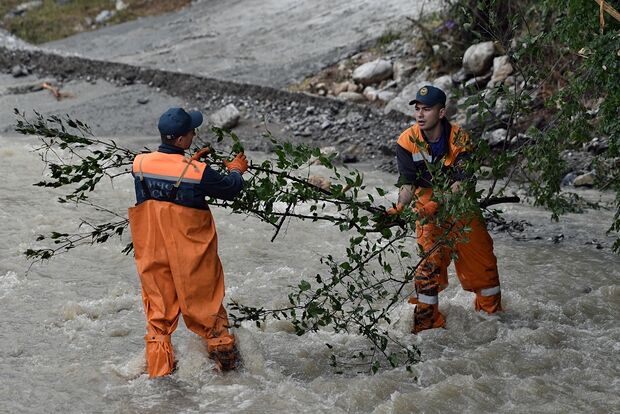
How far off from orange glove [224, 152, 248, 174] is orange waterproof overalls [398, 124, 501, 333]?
1201mm

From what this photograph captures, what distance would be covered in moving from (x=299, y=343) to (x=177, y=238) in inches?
59.2

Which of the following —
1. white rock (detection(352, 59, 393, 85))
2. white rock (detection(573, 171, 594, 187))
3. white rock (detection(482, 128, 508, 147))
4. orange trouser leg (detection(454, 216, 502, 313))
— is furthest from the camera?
white rock (detection(352, 59, 393, 85))

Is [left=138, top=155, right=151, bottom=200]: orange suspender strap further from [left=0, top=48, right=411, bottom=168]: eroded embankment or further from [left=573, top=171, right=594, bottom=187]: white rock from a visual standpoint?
[left=573, top=171, right=594, bottom=187]: white rock

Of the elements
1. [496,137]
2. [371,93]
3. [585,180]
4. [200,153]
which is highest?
[200,153]

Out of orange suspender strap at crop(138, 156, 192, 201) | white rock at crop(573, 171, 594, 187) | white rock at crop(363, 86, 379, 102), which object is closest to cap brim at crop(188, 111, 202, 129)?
orange suspender strap at crop(138, 156, 192, 201)

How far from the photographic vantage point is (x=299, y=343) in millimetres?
6633

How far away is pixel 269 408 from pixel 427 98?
2.26 metres

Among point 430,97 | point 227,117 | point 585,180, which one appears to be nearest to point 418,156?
point 430,97

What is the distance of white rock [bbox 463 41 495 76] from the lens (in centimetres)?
1312

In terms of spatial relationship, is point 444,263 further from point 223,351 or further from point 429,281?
point 223,351

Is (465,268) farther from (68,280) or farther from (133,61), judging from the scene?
(133,61)

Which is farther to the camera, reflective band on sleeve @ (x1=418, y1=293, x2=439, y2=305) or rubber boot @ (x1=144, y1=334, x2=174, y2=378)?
reflective band on sleeve @ (x1=418, y1=293, x2=439, y2=305)

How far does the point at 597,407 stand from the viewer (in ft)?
18.4

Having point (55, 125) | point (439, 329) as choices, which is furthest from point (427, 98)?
point (55, 125)
